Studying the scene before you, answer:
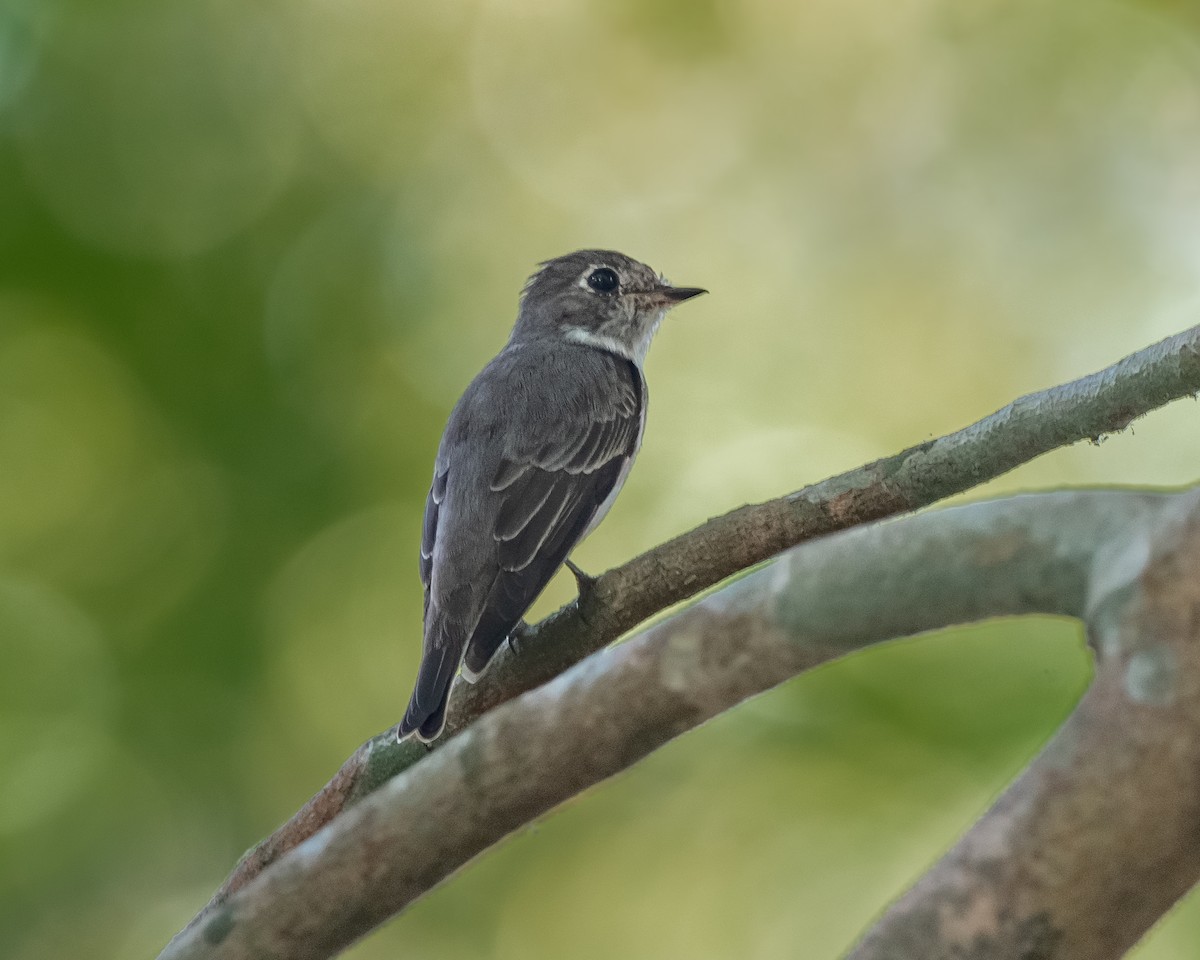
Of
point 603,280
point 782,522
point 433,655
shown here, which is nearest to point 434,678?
point 433,655

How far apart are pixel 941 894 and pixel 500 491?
11.3 ft

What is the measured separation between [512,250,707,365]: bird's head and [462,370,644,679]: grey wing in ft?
2.20

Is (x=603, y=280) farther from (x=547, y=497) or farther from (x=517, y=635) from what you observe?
(x=517, y=635)

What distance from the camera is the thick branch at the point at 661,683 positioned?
5.89ft

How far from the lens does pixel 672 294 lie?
249 inches

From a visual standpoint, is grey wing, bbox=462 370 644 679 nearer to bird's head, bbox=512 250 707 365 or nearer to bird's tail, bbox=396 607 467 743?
bird's tail, bbox=396 607 467 743

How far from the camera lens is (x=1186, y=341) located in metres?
2.75

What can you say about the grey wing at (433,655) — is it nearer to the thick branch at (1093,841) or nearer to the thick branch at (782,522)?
the thick branch at (782,522)

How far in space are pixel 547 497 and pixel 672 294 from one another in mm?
1753

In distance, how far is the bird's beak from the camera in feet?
20.5

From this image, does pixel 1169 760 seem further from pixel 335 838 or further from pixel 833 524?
pixel 833 524

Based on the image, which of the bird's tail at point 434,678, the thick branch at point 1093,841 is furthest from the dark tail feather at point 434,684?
the thick branch at point 1093,841

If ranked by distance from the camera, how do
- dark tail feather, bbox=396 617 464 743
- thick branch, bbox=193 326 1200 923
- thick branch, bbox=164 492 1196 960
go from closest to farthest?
1. thick branch, bbox=164 492 1196 960
2. thick branch, bbox=193 326 1200 923
3. dark tail feather, bbox=396 617 464 743

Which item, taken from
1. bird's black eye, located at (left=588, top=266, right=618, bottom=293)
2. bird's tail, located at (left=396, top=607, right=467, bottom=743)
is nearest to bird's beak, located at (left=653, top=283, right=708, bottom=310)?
bird's black eye, located at (left=588, top=266, right=618, bottom=293)
